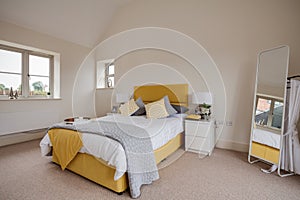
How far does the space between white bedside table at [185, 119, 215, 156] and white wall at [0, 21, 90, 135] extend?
3176 millimetres

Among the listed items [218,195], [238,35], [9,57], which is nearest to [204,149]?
[218,195]

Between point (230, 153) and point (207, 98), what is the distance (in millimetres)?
1080

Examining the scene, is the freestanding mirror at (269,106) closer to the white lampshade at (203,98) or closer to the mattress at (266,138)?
the mattress at (266,138)

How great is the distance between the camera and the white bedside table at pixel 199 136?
2.62m

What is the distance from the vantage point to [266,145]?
2279 millimetres

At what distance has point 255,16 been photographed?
264cm

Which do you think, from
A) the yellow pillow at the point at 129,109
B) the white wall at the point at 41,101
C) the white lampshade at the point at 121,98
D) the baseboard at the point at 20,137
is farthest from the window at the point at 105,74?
the baseboard at the point at 20,137

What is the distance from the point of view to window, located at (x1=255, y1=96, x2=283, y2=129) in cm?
218

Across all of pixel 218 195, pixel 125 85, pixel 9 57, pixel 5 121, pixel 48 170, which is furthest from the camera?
pixel 125 85

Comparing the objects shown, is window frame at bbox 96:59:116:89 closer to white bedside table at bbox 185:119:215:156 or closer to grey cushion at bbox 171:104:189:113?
grey cushion at bbox 171:104:189:113

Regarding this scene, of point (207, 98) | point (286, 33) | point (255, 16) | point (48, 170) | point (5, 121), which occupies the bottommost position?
point (48, 170)

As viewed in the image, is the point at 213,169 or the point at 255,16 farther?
the point at 255,16

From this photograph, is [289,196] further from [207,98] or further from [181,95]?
[181,95]

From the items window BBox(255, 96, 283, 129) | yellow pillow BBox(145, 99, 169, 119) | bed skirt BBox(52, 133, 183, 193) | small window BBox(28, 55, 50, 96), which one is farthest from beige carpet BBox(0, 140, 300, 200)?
small window BBox(28, 55, 50, 96)
